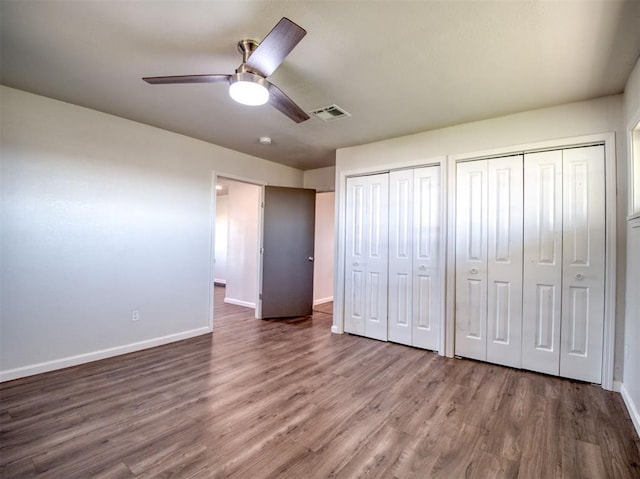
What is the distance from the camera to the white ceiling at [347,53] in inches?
64.4

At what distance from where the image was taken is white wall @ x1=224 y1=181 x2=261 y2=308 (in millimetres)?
5539

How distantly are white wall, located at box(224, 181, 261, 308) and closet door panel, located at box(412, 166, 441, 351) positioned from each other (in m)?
3.05

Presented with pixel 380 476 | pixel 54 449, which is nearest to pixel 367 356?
pixel 380 476

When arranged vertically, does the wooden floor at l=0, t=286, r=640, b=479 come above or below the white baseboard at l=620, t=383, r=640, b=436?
below

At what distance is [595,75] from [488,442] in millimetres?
2708

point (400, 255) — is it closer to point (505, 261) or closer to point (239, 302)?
point (505, 261)

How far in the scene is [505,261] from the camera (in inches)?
116

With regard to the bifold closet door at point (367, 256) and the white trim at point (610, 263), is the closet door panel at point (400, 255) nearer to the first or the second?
the bifold closet door at point (367, 256)

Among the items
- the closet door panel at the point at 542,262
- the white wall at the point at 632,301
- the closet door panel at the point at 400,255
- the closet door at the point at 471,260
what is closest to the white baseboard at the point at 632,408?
the white wall at the point at 632,301

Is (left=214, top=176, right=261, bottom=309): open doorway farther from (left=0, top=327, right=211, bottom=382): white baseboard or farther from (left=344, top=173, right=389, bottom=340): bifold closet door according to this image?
(left=344, top=173, right=389, bottom=340): bifold closet door

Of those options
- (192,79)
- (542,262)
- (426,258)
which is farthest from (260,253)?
(542,262)

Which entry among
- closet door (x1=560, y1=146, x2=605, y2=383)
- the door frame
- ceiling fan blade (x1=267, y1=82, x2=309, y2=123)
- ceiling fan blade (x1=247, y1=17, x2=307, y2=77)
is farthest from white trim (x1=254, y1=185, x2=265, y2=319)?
closet door (x1=560, y1=146, x2=605, y2=383)

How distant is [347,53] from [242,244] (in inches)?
171

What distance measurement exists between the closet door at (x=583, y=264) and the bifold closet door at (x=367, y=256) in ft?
5.70
